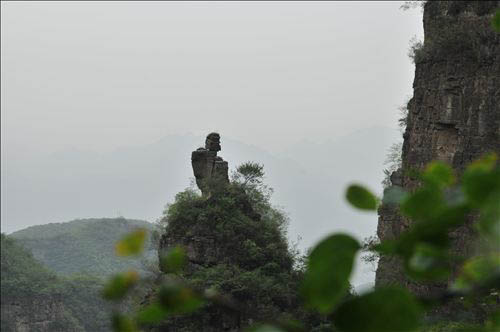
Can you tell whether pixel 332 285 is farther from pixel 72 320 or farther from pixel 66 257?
pixel 66 257

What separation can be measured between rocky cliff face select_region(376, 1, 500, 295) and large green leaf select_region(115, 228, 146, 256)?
1584 cm

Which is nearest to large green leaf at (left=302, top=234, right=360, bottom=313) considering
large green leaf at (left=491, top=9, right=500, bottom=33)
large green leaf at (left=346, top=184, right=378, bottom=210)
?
large green leaf at (left=346, top=184, right=378, bottom=210)

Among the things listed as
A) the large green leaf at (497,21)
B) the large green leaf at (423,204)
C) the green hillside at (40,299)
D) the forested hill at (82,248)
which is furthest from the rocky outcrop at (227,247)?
the forested hill at (82,248)

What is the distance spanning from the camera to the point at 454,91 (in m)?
17.9

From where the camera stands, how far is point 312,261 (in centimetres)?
66

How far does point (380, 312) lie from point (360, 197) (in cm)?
21

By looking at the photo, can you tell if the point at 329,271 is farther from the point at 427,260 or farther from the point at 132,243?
the point at 132,243

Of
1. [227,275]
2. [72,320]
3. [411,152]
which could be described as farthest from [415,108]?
[72,320]

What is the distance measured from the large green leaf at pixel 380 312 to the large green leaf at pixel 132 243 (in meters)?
0.23

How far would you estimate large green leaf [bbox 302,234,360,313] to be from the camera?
65 centimetres

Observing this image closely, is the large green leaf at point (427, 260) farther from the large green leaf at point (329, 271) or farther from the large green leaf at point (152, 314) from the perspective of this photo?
the large green leaf at point (152, 314)

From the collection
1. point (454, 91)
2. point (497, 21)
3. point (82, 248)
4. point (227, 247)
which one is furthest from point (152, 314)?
point (82, 248)

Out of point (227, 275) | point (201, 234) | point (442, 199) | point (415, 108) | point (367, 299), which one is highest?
point (415, 108)

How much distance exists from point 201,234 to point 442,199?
70.8 ft
